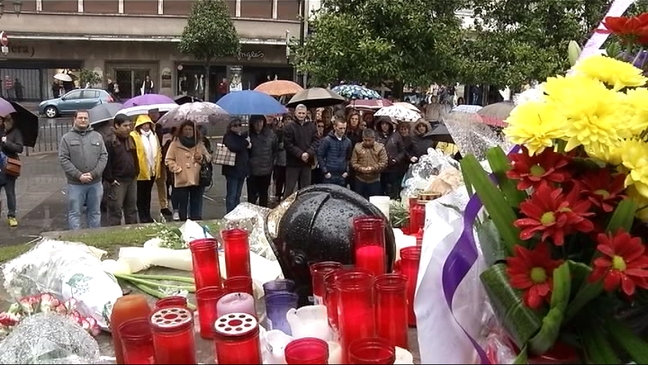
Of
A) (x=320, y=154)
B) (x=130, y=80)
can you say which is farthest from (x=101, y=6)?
(x=320, y=154)

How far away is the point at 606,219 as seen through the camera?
1926 millimetres

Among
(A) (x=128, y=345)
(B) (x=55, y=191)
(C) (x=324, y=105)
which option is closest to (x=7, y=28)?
(B) (x=55, y=191)

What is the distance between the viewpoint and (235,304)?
99.5 inches

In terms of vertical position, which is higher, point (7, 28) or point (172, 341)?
point (7, 28)

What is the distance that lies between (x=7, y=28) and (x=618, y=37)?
3092 cm

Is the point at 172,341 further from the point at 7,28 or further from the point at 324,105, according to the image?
the point at 7,28

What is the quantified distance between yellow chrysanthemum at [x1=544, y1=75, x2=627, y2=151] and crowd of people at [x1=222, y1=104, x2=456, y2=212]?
6782 mm

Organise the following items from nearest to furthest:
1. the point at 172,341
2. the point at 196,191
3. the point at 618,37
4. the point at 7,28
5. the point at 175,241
→ the point at 172,341, the point at 618,37, the point at 175,241, the point at 196,191, the point at 7,28

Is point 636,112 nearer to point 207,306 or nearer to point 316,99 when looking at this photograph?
point 207,306

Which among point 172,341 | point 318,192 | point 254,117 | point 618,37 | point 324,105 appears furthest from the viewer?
point 324,105

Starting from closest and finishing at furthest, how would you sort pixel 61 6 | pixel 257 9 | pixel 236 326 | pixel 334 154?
pixel 236 326 → pixel 334 154 → pixel 61 6 → pixel 257 9

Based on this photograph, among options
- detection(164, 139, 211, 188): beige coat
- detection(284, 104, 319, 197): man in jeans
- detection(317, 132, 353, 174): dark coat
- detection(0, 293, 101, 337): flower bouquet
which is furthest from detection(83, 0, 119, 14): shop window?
detection(0, 293, 101, 337): flower bouquet

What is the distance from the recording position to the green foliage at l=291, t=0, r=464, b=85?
11.1 metres

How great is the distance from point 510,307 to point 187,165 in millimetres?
6566
